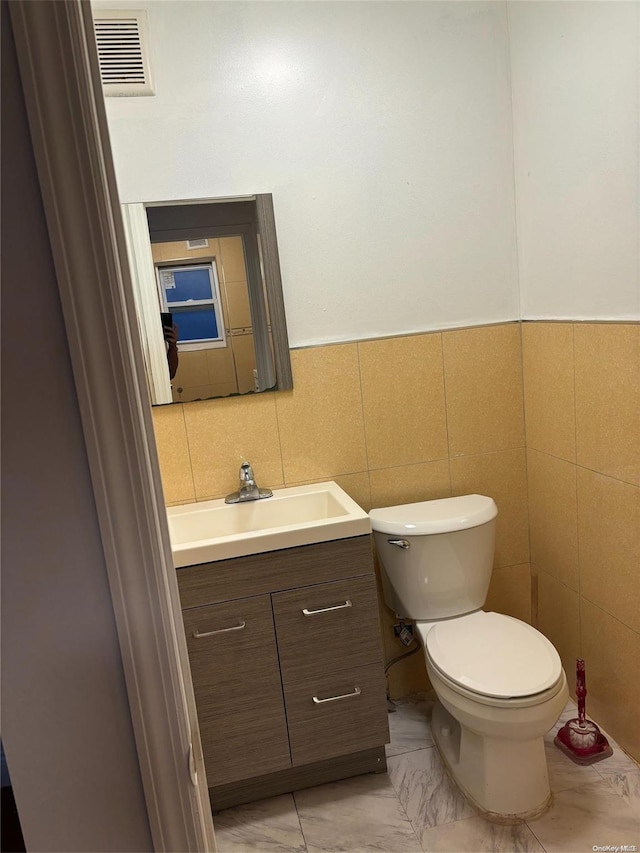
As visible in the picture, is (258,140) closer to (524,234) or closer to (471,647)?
(524,234)

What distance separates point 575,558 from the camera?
6.59ft

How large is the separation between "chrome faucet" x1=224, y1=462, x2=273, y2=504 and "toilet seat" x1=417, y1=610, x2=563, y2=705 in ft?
2.22

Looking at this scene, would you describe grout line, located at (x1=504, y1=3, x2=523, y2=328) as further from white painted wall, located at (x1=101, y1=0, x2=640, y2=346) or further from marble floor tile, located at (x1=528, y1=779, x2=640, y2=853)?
marble floor tile, located at (x1=528, y1=779, x2=640, y2=853)

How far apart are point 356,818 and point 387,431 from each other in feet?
3.83

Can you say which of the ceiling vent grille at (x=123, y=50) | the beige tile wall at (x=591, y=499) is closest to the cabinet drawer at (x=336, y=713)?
the beige tile wall at (x=591, y=499)

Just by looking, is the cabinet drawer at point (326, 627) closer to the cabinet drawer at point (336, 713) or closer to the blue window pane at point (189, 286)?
the cabinet drawer at point (336, 713)

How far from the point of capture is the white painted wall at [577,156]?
158cm

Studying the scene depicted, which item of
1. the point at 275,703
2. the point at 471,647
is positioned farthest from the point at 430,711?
the point at 275,703

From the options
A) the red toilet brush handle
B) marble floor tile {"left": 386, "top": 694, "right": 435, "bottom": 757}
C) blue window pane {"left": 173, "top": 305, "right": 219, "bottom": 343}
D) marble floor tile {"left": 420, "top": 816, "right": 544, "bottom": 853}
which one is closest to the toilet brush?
the red toilet brush handle

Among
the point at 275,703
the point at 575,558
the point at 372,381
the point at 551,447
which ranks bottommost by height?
the point at 275,703

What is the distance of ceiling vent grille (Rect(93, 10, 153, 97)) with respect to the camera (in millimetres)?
1720

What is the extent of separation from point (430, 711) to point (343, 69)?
2162 millimetres

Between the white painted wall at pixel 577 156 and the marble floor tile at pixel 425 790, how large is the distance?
1.46 metres

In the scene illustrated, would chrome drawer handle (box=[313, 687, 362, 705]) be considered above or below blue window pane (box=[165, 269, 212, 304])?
below
